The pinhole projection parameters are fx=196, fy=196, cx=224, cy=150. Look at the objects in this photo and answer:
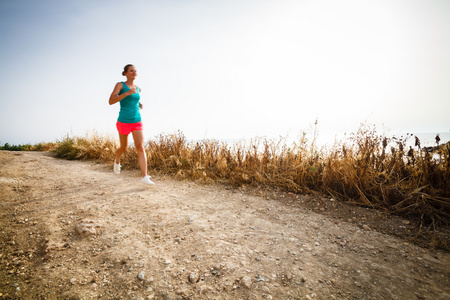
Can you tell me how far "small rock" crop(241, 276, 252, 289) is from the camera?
160cm

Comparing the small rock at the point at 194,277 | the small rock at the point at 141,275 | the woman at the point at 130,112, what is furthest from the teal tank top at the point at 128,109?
the small rock at the point at 194,277

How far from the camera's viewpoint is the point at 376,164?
347 centimetres

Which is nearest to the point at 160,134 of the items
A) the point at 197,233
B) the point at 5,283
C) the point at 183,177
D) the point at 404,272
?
Answer: the point at 183,177

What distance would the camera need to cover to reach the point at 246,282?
5.32 feet

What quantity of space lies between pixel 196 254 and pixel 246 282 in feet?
1.88

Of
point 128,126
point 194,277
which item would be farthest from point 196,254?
point 128,126

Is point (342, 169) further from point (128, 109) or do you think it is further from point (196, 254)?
point (128, 109)

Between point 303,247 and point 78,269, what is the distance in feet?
7.23

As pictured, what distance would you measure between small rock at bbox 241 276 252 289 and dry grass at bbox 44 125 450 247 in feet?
7.75

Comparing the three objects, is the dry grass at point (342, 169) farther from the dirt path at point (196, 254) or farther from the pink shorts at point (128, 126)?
the pink shorts at point (128, 126)

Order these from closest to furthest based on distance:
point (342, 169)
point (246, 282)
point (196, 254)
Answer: point (246, 282) → point (196, 254) → point (342, 169)

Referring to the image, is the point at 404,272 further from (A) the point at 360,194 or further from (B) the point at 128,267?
(B) the point at 128,267

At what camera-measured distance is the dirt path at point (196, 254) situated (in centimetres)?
158

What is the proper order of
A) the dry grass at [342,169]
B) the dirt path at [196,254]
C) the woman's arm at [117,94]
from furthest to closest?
the woman's arm at [117,94] → the dry grass at [342,169] → the dirt path at [196,254]
